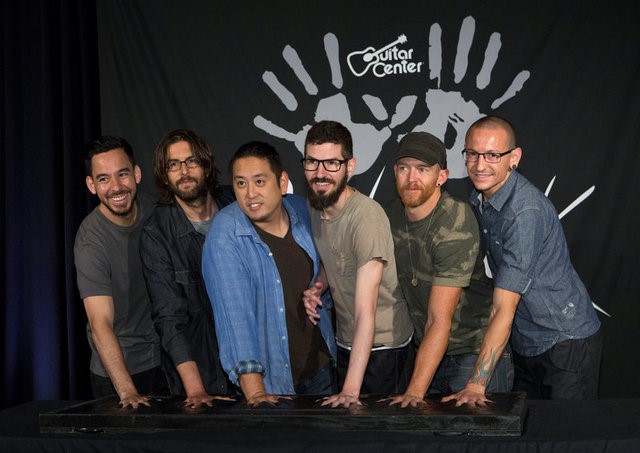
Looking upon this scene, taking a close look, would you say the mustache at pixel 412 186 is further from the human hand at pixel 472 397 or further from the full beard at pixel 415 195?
the human hand at pixel 472 397

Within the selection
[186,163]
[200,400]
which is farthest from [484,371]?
[186,163]

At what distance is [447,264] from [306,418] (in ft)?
2.48

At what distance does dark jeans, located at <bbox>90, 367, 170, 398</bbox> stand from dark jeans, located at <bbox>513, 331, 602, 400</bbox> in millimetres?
1434

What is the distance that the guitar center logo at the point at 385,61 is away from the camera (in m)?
4.02

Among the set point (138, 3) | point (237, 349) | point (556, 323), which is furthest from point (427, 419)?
point (138, 3)

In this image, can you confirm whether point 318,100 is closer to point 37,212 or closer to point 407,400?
point 37,212

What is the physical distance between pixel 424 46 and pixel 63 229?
2.08 m

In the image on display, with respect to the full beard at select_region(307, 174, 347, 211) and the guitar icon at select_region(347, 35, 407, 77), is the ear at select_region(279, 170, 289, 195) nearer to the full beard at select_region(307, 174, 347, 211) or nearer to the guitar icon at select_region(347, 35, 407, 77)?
the full beard at select_region(307, 174, 347, 211)

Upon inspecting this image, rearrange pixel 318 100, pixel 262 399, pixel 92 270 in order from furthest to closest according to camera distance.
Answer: pixel 318 100
pixel 92 270
pixel 262 399

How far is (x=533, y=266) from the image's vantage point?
2648mm

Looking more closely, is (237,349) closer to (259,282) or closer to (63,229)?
(259,282)

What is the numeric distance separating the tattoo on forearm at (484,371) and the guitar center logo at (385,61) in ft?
6.34

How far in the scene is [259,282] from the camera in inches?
104

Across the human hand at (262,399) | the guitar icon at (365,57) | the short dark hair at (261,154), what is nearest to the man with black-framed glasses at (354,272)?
the short dark hair at (261,154)
